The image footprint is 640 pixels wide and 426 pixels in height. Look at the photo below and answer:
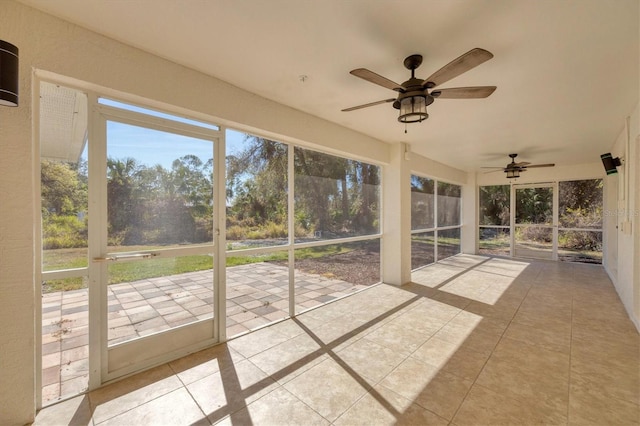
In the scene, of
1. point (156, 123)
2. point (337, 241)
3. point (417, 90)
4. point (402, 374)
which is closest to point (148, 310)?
point (156, 123)

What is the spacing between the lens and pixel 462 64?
1.67 metres

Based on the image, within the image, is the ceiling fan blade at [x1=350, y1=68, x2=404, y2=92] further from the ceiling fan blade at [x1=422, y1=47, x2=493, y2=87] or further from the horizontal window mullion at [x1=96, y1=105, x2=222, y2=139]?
the horizontal window mullion at [x1=96, y1=105, x2=222, y2=139]

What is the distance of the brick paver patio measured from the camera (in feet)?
6.48

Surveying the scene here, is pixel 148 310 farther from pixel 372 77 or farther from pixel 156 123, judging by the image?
pixel 372 77

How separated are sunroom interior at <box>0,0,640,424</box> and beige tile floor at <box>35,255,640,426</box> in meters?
0.24

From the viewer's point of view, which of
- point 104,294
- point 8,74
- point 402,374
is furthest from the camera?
point 402,374

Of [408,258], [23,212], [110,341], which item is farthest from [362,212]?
[23,212]

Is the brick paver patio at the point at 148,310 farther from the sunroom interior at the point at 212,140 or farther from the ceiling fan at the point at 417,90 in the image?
the ceiling fan at the point at 417,90

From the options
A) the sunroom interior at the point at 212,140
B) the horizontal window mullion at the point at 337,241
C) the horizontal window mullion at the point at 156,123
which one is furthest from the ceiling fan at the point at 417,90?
the horizontal window mullion at the point at 337,241

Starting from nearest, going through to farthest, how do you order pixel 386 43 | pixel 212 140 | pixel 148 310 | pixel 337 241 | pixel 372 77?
pixel 372 77 < pixel 386 43 < pixel 148 310 < pixel 212 140 < pixel 337 241

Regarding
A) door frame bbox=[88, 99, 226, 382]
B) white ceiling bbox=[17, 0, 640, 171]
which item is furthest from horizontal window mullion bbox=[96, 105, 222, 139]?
white ceiling bbox=[17, 0, 640, 171]

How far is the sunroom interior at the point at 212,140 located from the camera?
5.60ft

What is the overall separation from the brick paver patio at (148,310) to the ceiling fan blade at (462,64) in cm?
258

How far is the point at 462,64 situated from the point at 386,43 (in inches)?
23.8
